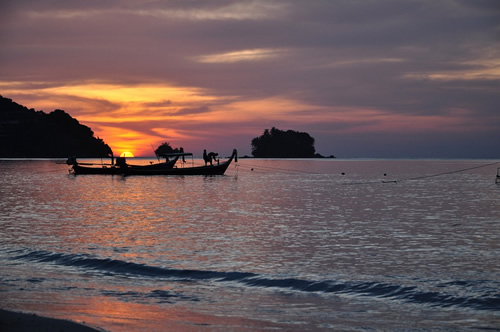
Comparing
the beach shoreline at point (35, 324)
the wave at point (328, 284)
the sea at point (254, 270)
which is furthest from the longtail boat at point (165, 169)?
the beach shoreline at point (35, 324)

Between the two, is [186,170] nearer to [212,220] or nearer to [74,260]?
[212,220]

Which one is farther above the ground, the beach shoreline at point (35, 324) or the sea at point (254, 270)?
the beach shoreline at point (35, 324)

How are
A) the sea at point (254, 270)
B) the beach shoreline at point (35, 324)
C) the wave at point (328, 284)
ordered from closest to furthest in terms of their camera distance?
the beach shoreline at point (35, 324) → the sea at point (254, 270) → the wave at point (328, 284)

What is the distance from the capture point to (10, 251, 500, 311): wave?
528 inches

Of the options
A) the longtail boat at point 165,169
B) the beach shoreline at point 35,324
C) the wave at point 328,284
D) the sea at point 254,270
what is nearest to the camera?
the beach shoreline at point 35,324

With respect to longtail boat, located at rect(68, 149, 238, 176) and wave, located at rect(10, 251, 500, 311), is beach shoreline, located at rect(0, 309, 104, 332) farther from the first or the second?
longtail boat, located at rect(68, 149, 238, 176)

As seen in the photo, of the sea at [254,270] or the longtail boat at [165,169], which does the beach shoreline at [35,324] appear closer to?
the sea at [254,270]

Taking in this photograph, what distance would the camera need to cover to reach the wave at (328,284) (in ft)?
44.0

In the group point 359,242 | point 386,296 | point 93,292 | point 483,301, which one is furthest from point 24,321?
point 359,242

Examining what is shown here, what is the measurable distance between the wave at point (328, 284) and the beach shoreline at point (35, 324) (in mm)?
5997

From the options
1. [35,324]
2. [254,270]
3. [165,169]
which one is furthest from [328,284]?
[165,169]

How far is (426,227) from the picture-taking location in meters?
29.5

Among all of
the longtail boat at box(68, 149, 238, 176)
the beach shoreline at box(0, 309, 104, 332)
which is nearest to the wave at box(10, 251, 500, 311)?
the beach shoreline at box(0, 309, 104, 332)

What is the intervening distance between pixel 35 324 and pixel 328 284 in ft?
26.8
